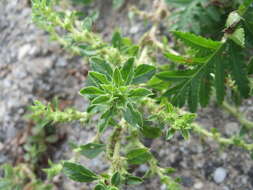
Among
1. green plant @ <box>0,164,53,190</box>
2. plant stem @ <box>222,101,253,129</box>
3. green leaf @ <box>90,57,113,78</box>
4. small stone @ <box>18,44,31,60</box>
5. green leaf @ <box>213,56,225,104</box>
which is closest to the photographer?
green leaf @ <box>90,57,113,78</box>

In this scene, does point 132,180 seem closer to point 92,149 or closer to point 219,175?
point 92,149

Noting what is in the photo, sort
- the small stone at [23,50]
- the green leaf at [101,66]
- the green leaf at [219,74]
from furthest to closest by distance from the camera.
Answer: the small stone at [23,50] → the green leaf at [219,74] → the green leaf at [101,66]

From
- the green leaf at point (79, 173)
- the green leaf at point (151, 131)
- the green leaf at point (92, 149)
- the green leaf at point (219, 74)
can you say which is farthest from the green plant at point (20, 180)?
the green leaf at point (219, 74)

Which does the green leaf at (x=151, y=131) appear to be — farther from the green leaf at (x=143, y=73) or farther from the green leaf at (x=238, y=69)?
the green leaf at (x=238, y=69)

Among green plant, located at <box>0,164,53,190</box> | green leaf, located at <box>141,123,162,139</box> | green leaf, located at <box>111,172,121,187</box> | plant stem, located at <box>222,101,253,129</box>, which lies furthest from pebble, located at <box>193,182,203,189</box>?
green plant, located at <box>0,164,53,190</box>

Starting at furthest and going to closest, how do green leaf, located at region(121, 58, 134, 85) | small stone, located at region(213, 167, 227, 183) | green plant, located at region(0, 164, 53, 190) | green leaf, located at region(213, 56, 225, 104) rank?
green plant, located at region(0, 164, 53, 190) → small stone, located at region(213, 167, 227, 183) → green leaf, located at region(213, 56, 225, 104) → green leaf, located at region(121, 58, 134, 85)

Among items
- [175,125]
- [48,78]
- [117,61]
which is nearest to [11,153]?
[48,78]

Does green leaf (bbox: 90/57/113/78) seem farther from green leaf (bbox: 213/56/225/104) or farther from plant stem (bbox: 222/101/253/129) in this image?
plant stem (bbox: 222/101/253/129)
